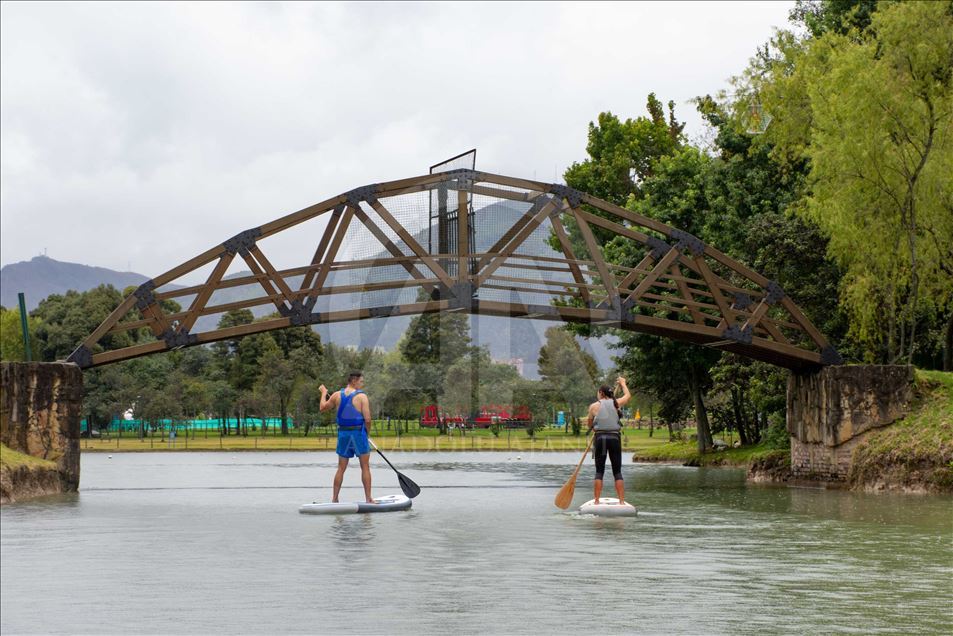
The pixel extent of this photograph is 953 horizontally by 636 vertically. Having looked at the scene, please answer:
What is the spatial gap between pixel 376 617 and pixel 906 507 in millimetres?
15859

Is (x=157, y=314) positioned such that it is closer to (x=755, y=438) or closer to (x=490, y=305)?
(x=490, y=305)

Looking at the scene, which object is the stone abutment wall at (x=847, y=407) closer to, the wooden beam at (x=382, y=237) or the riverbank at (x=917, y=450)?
the riverbank at (x=917, y=450)

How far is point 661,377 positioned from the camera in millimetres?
51406

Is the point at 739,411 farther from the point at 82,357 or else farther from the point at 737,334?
the point at 82,357

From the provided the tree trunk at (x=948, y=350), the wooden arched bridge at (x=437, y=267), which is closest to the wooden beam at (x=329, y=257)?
the wooden arched bridge at (x=437, y=267)

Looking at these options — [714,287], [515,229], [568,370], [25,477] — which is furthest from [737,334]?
[568,370]

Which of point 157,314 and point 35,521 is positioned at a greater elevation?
point 157,314

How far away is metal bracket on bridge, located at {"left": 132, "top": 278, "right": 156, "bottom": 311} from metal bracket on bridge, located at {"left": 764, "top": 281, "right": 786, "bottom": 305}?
14.6 meters

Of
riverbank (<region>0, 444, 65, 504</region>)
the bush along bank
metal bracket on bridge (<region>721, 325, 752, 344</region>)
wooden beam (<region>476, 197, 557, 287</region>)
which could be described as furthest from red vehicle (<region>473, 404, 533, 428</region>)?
riverbank (<region>0, 444, 65, 504</region>)

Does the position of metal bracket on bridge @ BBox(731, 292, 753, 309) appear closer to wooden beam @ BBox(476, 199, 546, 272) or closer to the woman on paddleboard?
wooden beam @ BBox(476, 199, 546, 272)

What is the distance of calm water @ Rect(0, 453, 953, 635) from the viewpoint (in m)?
10.2

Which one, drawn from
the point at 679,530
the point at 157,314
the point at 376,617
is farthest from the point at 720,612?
the point at 157,314

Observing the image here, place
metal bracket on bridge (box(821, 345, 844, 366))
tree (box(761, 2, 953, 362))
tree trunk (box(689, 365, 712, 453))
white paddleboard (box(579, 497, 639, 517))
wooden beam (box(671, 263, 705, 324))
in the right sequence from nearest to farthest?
white paddleboard (box(579, 497, 639, 517)) < wooden beam (box(671, 263, 705, 324)) < tree (box(761, 2, 953, 362)) < metal bracket on bridge (box(821, 345, 844, 366)) < tree trunk (box(689, 365, 712, 453))

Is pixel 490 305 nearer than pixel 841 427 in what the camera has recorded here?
Yes
